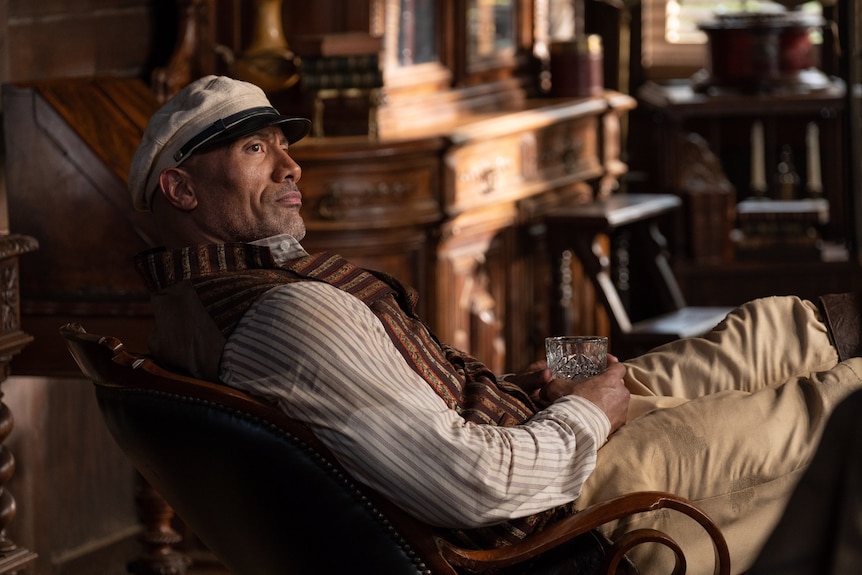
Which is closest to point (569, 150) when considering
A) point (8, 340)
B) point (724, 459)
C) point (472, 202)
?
point (472, 202)

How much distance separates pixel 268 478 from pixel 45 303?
4.32 feet

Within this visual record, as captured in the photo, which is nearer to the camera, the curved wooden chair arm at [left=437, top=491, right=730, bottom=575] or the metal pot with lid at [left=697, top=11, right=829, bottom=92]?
the curved wooden chair arm at [left=437, top=491, right=730, bottom=575]

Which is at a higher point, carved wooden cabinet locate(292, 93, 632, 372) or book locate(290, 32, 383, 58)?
book locate(290, 32, 383, 58)

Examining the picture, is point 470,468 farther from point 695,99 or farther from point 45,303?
point 695,99

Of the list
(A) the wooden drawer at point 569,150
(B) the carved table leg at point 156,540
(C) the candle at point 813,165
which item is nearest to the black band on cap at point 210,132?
(B) the carved table leg at point 156,540

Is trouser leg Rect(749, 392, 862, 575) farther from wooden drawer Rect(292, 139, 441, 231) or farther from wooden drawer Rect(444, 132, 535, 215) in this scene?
wooden drawer Rect(444, 132, 535, 215)

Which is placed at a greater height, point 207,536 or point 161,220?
point 161,220

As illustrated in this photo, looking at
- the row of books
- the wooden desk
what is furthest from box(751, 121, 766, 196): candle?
the row of books

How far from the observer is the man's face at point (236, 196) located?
2.33 meters

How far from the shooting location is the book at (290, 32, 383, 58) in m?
3.87

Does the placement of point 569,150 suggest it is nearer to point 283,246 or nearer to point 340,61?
point 340,61

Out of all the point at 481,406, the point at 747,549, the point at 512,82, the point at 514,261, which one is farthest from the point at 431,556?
the point at 512,82

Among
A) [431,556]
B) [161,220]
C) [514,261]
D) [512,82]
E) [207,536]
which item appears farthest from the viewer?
[512,82]

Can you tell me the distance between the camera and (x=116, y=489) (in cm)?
393
